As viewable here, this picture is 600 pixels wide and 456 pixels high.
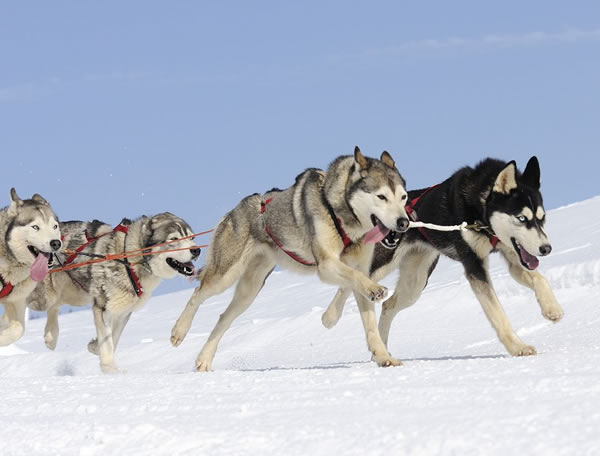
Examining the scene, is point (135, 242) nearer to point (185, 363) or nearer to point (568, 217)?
point (185, 363)

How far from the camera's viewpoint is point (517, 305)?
958cm

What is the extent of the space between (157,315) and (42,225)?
8.57 m

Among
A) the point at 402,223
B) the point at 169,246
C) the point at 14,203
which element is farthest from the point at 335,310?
the point at 14,203

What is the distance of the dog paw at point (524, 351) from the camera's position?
5730 millimetres

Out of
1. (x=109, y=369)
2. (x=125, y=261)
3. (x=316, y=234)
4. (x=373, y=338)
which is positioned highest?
(x=316, y=234)

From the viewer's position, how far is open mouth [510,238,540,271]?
19.4 ft

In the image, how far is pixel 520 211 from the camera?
19.3 feet

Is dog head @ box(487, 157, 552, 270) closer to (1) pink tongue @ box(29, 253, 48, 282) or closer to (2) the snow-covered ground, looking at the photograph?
(2) the snow-covered ground

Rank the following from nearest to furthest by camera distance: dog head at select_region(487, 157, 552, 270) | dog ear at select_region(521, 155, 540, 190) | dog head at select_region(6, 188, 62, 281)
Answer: dog head at select_region(487, 157, 552, 270) → dog ear at select_region(521, 155, 540, 190) → dog head at select_region(6, 188, 62, 281)

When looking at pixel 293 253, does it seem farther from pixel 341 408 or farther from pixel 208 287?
pixel 341 408

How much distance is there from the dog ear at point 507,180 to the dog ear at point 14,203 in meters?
4.04

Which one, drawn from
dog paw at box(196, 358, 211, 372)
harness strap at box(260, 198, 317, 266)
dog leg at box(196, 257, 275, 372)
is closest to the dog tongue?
harness strap at box(260, 198, 317, 266)

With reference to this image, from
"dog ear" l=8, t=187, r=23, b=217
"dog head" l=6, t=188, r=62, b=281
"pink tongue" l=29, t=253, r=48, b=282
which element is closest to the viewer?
"pink tongue" l=29, t=253, r=48, b=282

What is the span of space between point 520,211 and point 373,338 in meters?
1.24
